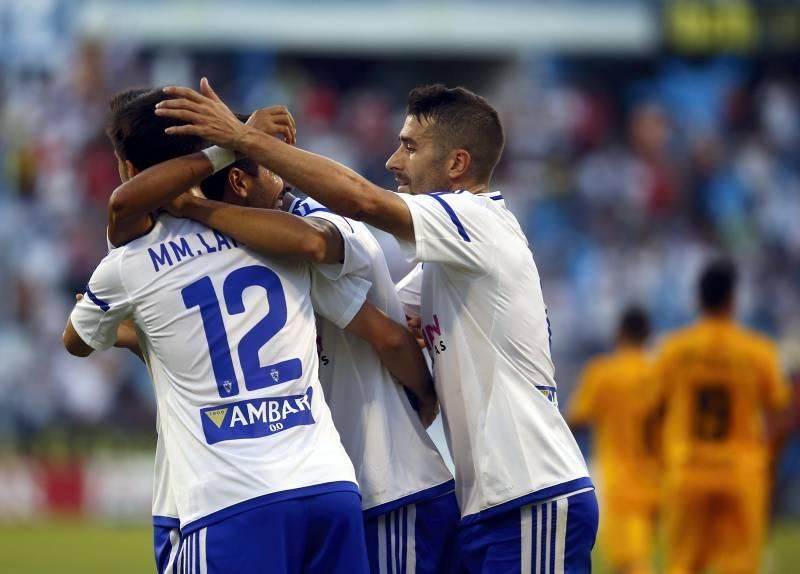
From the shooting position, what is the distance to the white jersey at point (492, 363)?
463 cm

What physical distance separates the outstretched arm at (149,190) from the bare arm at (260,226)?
117mm

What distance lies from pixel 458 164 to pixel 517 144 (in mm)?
16132

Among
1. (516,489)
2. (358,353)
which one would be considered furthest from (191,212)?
(516,489)

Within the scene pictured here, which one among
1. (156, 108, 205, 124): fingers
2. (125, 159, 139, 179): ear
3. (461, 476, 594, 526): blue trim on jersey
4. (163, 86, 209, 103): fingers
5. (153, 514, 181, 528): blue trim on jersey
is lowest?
(461, 476, 594, 526): blue trim on jersey

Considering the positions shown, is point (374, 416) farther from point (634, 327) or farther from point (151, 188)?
point (634, 327)

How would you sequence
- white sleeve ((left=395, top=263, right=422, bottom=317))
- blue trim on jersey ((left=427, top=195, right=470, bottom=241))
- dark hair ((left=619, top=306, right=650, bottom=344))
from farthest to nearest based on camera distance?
1. dark hair ((left=619, top=306, right=650, bottom=344))
2. white sleeve ((left=395, top=263, right=422, bottom=317))
3. blue trim on jersey ((left=427, top=195, right=470, bottom=241))

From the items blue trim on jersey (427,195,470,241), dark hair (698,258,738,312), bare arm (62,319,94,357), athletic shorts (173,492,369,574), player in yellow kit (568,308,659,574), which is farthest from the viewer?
player in yellow kit (568,308,659,574)

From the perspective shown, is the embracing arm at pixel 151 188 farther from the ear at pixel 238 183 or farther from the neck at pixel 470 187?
the neck at pixel 470 187

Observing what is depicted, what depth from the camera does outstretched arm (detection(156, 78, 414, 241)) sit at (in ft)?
13.8

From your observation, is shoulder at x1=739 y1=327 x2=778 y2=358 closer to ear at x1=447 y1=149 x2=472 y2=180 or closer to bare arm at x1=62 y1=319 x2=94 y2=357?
ear at x1=447 y1=149 x2=472 y2=180

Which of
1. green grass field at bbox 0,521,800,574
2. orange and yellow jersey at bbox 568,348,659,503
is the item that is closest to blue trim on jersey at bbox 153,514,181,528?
orange and yellow jersey at bbox 568,348,659,503

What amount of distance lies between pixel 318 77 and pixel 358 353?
1856 cm

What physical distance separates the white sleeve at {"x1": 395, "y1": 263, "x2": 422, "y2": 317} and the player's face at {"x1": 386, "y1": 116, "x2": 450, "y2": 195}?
1.19 feet

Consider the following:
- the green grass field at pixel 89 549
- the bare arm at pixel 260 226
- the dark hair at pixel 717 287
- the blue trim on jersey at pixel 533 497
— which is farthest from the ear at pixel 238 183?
the green grass field at pixel 89 549
